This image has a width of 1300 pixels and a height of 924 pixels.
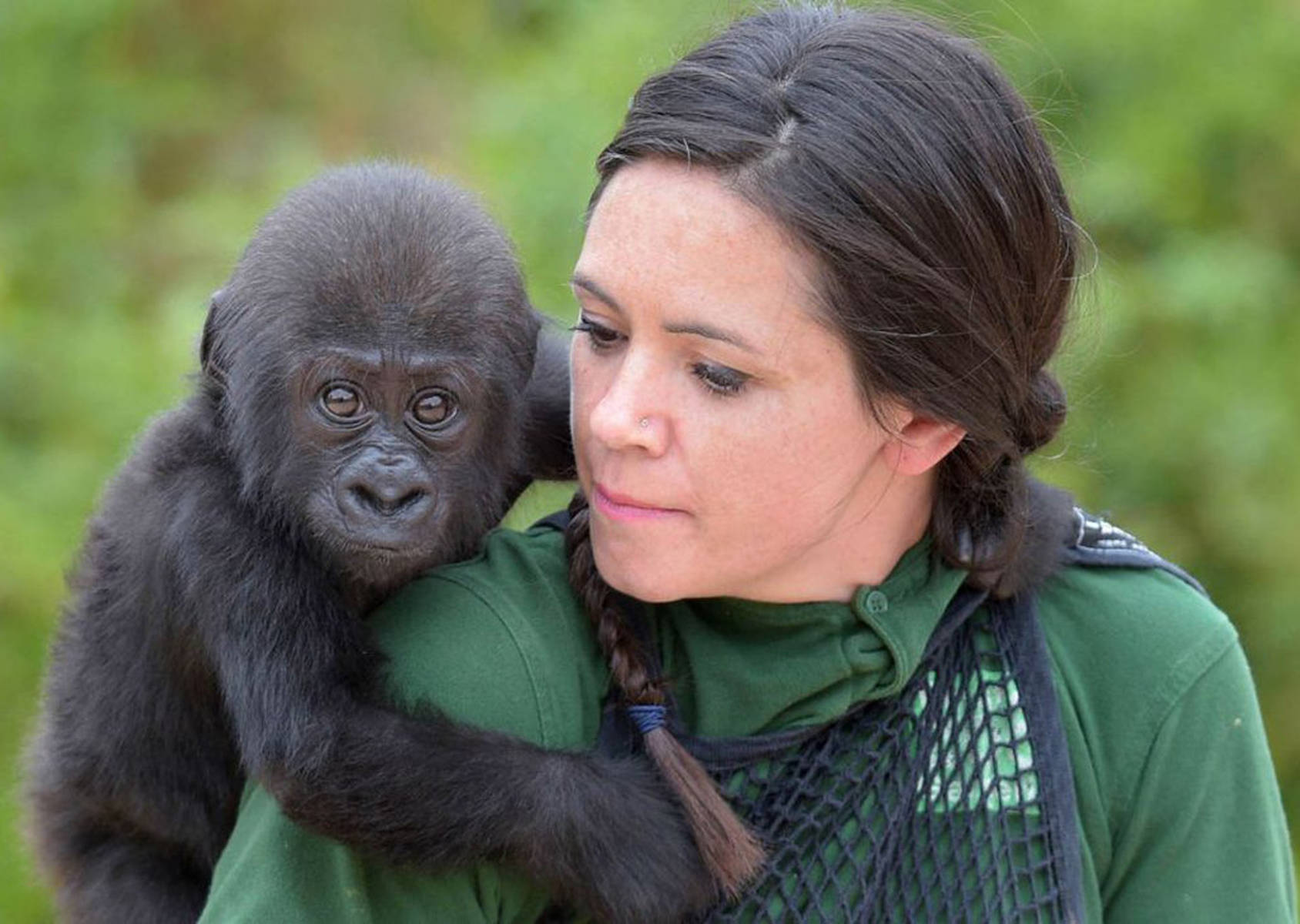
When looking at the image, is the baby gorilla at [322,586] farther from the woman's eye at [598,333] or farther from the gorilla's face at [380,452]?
the woman's eye at [598,333]

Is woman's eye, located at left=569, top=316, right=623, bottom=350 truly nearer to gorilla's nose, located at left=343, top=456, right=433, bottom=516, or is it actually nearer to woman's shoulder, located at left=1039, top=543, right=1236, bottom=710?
gorilla's nose, located at left=343, top=456, right=433, bottom=516

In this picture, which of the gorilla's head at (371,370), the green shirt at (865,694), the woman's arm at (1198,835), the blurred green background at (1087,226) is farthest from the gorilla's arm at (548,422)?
the blurred green background at (1087,226)

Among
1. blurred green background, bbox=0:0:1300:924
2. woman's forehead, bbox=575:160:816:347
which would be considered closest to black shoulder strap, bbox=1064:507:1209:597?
woman's forehead, bbox=575:160:816:347

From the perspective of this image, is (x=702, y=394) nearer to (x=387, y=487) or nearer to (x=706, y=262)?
(x=706, y=262)

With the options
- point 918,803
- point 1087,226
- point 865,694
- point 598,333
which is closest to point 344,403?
point 598,333

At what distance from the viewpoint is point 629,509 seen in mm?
2076

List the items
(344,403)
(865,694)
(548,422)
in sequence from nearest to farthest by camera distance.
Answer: (865,694) → (344,403) → (548,422)

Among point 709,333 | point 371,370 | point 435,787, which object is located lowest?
point 435,787

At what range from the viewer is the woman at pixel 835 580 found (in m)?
2.02

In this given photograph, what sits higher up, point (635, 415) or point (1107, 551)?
point (635, 415)

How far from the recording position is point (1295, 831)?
541cm

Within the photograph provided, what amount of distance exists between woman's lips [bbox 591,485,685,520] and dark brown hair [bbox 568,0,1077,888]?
0.10 meters

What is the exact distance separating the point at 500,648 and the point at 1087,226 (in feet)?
10.2

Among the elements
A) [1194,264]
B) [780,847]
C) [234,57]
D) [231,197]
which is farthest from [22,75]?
[780,847]
